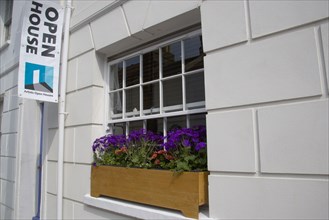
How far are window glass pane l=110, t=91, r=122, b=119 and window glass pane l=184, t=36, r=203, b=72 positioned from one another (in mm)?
1146

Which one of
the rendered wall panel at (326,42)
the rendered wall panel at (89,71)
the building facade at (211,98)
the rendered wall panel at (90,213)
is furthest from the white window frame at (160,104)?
the rendered wall panel at (326,42)

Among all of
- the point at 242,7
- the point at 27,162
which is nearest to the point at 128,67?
the point at 242,7

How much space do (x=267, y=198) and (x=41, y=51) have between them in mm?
3205

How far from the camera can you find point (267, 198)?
1798mm

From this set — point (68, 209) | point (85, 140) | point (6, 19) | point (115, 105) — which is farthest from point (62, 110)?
point (6, 19)

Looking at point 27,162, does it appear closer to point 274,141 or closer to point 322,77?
point 274,141

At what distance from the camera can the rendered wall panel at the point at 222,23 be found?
80.3 inches

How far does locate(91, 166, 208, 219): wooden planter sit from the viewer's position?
2.15 m

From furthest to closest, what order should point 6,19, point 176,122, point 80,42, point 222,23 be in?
point 6,19 < point 80,42 < point 176,122 < point 222,23

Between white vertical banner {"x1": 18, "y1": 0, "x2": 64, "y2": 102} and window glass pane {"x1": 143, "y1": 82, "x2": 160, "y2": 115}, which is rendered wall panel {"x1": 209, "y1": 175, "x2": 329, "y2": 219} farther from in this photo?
white vertical banner {"x1": 18, "y1": 0, "x2": 64, "y2": 102}

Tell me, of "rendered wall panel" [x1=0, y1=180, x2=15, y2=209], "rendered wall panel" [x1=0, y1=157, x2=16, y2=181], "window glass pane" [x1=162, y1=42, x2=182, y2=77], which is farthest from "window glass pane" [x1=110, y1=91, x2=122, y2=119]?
"rendered wall panel" [x1=0, y1=180, x2=15, y2=209]

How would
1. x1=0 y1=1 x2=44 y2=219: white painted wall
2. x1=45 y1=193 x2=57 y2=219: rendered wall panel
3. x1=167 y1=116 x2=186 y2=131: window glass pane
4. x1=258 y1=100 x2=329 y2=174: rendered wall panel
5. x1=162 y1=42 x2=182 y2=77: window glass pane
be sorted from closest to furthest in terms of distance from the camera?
x1=258 y1=100 x2=329 y2=174: rendered wall panel < x1=167 y1=116 x2=186 y2=131: window glass pane < x1=162 y1=42 x2=182 y2=77: window glass pane < x1=45 y1=193 x2=57 y2=219: rendered wall panel < x1=0 y1=1 x2=44 y2=219: white painted wall

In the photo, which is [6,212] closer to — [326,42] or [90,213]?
[90,213]

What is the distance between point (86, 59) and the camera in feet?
11.7
